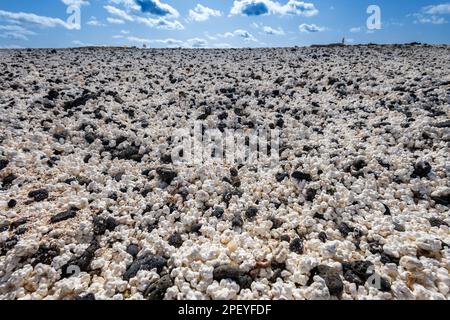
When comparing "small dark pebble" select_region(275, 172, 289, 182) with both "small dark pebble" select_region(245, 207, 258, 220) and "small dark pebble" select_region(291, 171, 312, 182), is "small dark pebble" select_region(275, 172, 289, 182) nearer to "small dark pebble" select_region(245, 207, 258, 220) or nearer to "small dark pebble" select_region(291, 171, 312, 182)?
"small dark pebble" select_region(291, 171, 312, 182)

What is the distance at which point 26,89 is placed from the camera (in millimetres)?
9914

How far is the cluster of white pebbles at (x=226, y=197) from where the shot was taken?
12.5ft

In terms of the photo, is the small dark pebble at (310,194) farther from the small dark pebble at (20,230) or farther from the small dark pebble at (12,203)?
the small dark pebble at (12,203)

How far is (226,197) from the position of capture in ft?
18.0

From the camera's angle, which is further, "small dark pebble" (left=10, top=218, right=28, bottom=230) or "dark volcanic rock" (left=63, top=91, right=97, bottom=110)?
"dark volcanic rock" (left=63, top=91, right=97, bottom=110)

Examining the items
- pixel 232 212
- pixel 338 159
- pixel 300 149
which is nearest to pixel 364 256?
pixel 232 212

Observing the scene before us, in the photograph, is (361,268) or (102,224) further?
(102,224)

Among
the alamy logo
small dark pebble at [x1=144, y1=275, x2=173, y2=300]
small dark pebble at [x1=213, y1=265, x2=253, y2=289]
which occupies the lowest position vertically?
small dark pebble at [x1=144, y1=275, x2=173, y2=300]

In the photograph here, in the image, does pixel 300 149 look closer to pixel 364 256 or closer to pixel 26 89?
pixel 364 256

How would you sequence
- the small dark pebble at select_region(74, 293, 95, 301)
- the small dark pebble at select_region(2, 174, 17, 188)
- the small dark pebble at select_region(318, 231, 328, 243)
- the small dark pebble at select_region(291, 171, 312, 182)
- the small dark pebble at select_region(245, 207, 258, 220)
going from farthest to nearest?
the small dark pebble at select_region(291, 171, 312, 182)
the small dark pebble at select_region(2, 174, 17, 188)
the small dark pebble at select_region(245, 207, 258, 220)
the small dark pebble at select_region(318, 231, 328, 243)
the small dark pebble at select_region(74, 293, 95, 301)

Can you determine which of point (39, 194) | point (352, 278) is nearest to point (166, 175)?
point (39, 194)

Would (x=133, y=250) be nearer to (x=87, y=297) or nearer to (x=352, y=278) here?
(x=87, y=297)

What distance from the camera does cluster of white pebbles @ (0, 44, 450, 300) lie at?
3.81 m

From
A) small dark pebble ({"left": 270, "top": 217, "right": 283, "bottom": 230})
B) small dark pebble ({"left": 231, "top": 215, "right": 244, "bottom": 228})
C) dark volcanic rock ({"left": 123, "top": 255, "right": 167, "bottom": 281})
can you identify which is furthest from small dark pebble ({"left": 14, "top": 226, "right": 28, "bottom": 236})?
small dark pebble ({"left": 270, "top": 217, "right": 283, "bottom": 230})
